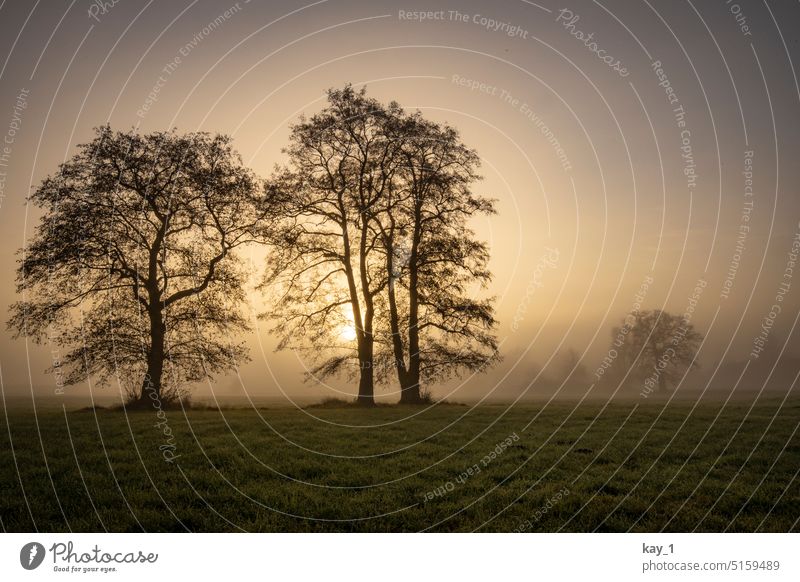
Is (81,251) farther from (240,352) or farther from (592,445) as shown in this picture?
(592,445)

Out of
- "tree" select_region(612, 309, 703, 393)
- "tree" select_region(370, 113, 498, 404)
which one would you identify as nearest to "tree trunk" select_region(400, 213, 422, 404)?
"tree" select_region(370, 113, 498, 404)

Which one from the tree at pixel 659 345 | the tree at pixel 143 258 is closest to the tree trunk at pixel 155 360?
the tree at pixel 143 258

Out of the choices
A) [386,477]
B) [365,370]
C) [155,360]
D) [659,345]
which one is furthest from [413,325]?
[659,345]

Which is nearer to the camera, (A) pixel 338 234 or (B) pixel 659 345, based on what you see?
(A) pixel 338 234

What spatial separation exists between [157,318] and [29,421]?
19.1 feet

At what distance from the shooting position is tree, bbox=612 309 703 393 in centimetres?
5831

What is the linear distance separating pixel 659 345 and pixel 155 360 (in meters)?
59.0

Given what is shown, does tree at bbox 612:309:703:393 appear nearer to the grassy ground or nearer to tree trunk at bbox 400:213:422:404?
tree trunk at bbox 400:213:422:404

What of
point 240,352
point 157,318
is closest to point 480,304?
point 240,352

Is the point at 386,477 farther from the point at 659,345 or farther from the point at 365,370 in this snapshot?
the point at 659,345

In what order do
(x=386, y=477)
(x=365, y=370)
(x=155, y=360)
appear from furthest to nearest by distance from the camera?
(x=365, y=370), (x=155, y=360), (x=386, y=477)

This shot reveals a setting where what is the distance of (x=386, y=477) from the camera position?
10.0m

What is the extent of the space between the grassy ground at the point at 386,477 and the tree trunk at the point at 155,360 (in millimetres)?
3485

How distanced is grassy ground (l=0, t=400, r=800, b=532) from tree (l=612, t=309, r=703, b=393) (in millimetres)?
45154
